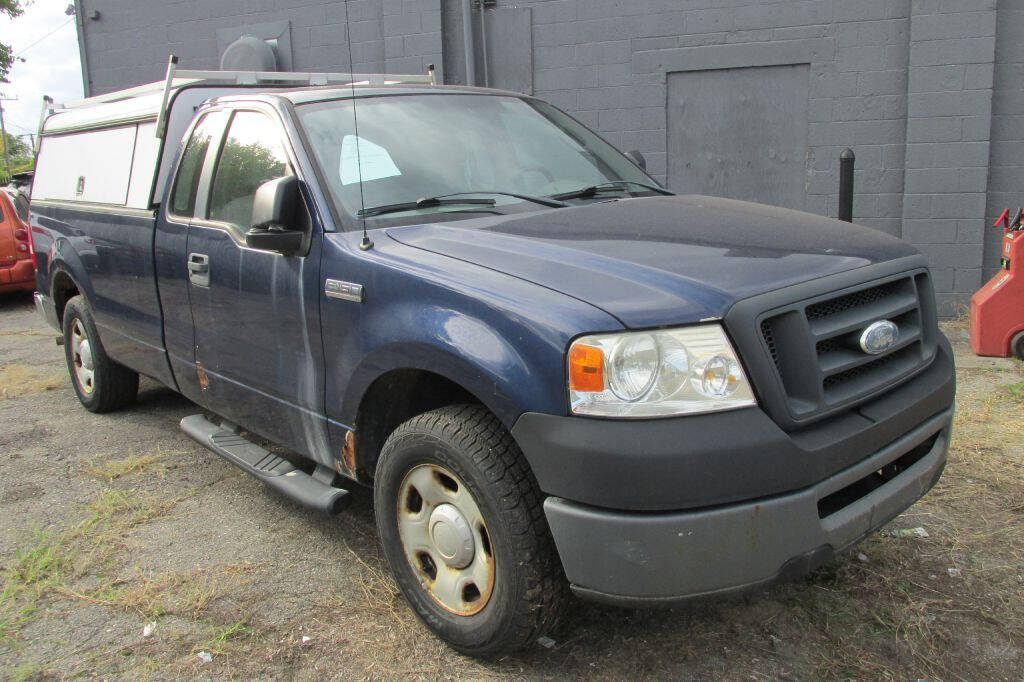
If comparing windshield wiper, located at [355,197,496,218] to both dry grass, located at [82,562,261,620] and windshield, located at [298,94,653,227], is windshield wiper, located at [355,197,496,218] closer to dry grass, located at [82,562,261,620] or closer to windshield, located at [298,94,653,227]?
windshield, located at [298,94,653,227]

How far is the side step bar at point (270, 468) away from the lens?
3307mm

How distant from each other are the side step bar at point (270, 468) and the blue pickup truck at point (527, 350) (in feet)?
0.06

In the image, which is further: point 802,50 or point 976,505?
point 802,50

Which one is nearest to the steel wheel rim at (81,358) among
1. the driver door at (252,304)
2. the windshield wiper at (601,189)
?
the driver door at (252,304)

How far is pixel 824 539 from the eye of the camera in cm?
241

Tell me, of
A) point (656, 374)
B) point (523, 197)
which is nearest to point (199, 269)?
point (523, 197)

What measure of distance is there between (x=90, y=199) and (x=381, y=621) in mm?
3566

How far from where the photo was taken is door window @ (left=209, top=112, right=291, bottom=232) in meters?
3.63

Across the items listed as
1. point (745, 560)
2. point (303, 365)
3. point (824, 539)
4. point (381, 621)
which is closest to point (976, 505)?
point (824, 539)

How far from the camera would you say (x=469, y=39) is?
916cm

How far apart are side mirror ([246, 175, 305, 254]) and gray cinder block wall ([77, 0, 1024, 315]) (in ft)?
19.5

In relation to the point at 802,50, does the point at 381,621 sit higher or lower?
lower

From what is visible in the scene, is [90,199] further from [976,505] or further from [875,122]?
[875,122]

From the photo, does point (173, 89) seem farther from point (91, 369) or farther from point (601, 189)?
point (601, 189)
